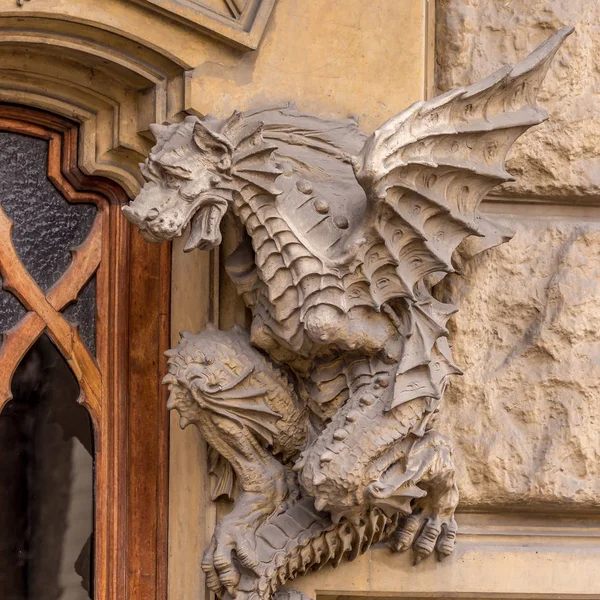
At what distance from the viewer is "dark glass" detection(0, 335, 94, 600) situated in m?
1.78

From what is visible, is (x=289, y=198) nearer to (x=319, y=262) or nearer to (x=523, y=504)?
(x=319, y=262)

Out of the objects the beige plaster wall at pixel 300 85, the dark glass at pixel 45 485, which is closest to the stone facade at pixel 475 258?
the beige plaster wall at pixel 300 85

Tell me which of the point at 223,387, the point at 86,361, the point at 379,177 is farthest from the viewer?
the point at 86,361

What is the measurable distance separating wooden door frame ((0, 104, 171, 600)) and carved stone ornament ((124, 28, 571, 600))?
0.11 m

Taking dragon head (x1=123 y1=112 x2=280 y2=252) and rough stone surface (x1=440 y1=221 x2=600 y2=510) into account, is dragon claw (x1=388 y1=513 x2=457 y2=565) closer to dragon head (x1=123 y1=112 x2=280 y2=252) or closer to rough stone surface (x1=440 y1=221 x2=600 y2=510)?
rough stone surface (x1=440 y1=221 x2=600 y2=510)

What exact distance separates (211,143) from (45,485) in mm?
517

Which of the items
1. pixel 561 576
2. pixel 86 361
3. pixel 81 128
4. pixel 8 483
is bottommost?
pixel 561 576

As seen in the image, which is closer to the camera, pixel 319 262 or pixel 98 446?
pixel 319 262

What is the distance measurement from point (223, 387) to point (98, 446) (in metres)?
0.22

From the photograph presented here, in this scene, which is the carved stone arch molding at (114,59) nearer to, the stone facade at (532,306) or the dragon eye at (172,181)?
the dragon eye at (172,181)

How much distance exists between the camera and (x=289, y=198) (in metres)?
1.70

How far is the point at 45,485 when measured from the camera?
1.81 meters

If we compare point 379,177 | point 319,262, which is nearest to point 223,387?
point 319,262

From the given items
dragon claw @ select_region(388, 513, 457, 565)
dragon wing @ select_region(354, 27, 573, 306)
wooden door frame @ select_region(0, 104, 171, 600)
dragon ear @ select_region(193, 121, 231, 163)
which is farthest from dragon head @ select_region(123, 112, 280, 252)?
dragon claw @ select_region(388, 513, 457, 565)
